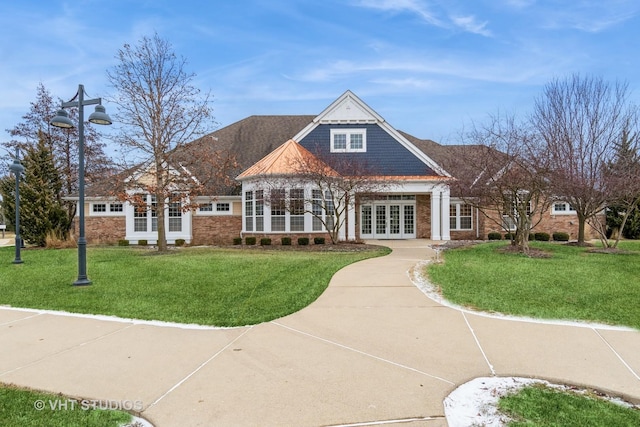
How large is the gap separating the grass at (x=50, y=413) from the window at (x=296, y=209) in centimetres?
1531

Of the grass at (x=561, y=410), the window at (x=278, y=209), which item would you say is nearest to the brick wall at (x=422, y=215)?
the window at (x=278, y=209)

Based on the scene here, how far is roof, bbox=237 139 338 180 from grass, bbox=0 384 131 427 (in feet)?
46.8

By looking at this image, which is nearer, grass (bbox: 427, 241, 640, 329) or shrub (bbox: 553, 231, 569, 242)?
grass (bbox: 427, 241, 640, 329)

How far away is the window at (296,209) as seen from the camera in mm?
19031

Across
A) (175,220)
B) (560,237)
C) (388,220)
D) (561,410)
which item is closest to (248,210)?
(175,220)

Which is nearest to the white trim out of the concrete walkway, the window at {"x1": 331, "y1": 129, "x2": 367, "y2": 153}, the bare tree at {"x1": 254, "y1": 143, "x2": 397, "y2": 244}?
the window at {"x1": 331, "y1": 129, "x2": 367, "y2": 153}

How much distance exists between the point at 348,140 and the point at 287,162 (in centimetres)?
448

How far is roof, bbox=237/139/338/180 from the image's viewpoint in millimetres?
17778

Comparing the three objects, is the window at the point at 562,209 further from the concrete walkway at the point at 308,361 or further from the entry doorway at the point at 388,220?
the concrete walkway at the point at 308,361

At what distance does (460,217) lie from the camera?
2366cm

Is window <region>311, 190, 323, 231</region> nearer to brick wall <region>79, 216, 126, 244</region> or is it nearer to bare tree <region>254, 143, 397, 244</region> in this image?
bare tree <region>254, 143, 397, 244</region>

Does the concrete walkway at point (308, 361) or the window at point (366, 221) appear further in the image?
the window at point (366, 221)

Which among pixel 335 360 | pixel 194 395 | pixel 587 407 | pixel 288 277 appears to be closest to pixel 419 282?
pixel 288 277

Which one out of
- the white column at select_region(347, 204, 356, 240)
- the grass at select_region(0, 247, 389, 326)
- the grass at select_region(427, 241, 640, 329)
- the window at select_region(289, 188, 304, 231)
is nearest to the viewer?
the grass at select_region(427, 241, 640, 329)
